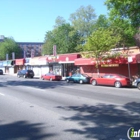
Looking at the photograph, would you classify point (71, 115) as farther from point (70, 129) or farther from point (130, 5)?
point (130, 5)

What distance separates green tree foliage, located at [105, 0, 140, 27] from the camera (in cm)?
1617

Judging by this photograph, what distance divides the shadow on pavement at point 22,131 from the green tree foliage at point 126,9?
12.3 meters

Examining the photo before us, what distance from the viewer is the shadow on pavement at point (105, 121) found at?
5766mm

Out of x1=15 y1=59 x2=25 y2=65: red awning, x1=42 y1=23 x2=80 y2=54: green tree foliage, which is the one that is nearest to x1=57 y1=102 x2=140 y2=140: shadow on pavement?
x1=15 y1=59 x2=25 y2=65: red awning

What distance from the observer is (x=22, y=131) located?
244 inches

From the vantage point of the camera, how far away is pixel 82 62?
100 ft

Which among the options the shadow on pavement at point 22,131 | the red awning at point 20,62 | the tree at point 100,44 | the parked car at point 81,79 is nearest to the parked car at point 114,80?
the parked car at point 81,79

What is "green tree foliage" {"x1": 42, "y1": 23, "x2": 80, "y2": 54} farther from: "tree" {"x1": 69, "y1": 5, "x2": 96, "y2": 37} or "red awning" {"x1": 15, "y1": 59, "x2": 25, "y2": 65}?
"red awning" {"x1": 15, "y1": 59, "x2": 25, "y2": 65}

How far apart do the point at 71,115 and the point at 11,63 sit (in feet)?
182

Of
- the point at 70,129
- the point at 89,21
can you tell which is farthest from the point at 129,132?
the point at 89,21

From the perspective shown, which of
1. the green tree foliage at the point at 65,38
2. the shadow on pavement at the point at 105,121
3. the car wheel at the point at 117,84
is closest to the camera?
the shadow on pavement at the point at 105,121

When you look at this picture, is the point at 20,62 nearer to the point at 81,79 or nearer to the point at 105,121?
the point at 81,79

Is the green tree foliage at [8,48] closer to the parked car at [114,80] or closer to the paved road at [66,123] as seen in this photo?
the parked car at [114,80]

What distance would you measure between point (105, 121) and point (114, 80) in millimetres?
14441
